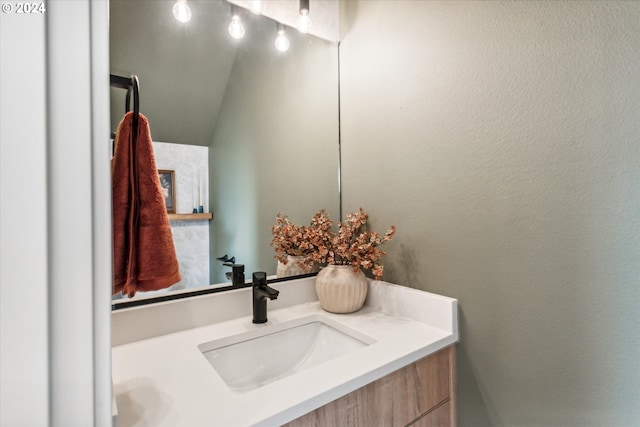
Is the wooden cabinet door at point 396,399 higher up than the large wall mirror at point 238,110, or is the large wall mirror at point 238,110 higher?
the large wall mirror at point 238,110

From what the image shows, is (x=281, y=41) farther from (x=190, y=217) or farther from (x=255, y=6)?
(x=190, y=217)

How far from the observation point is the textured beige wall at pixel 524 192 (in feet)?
2.02

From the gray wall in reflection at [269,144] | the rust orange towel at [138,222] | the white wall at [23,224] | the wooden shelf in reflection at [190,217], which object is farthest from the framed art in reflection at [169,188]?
the white wall at [23,224]

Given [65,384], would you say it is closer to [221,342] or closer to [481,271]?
[221,342]

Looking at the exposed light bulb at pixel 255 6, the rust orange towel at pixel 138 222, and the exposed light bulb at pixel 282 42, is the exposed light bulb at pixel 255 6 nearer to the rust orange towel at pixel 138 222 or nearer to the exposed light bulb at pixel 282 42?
the exposed light bulb at pixel 282 42

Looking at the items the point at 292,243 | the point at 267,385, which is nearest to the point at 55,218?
the point at 267,385

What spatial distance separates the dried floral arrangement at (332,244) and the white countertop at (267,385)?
159mm

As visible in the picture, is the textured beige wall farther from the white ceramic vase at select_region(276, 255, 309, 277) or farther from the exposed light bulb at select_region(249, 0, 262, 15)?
the exposed light bulb at select_region(249, 0, 262, 15)

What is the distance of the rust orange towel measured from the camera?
0.56m

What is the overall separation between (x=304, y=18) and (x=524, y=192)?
3.33ft

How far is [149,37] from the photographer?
91 centimetres

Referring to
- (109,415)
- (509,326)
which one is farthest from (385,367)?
(109,415)

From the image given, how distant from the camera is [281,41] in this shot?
121cm

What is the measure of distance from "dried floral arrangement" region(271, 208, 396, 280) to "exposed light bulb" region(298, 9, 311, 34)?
2.50ft
